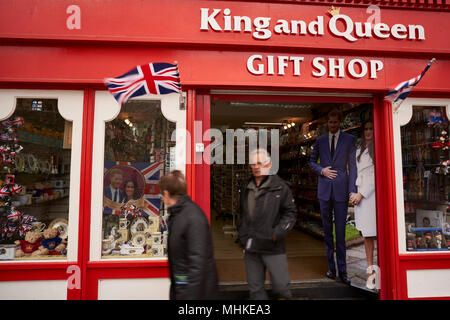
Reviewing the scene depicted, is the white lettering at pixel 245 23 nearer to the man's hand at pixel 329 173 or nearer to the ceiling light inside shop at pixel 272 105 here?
the man's hand at pixel 329 173

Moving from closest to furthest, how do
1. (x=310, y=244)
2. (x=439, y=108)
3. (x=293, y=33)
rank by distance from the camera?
(x=293, y=33) → (x=439, y=108) → (x=310, y=244)

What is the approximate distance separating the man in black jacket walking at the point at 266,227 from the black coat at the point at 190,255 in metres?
0.71

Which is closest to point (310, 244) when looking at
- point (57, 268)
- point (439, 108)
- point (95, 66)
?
→ point (439, 108)

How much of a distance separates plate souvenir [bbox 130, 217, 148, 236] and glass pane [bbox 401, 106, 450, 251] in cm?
356

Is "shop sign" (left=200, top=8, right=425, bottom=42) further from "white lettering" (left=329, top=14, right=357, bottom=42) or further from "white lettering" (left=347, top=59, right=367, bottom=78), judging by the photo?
"white lettering" (left=347, top=59, right=367, bottom=78)

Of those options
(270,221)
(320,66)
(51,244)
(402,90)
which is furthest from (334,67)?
(51,244)

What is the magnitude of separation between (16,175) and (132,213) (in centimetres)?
165

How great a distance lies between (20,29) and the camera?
11.6 ft

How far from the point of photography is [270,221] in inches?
110

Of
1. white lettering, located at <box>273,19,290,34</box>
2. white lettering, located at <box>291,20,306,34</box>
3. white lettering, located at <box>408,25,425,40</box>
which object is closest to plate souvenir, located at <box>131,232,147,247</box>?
white lettering, located at <box>273,19,290,34</box>

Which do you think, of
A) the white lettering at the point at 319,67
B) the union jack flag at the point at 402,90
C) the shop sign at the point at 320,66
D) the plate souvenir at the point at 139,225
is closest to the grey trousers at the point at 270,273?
the plate souvenir at the point at 139,225

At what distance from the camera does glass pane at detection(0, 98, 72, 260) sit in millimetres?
3682

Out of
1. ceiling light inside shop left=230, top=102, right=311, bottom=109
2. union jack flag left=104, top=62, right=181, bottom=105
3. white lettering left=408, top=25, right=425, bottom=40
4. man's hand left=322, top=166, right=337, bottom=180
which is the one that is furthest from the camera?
ceiling light inside shop left=230, top=102, right=311, bottom=109
